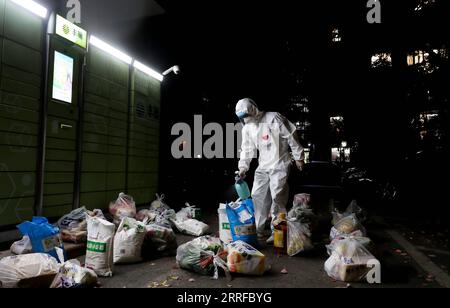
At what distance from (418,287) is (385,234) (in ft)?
9.24

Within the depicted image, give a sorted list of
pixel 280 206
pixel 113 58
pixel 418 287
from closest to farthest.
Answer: pixel 418 287, pixel 280 206, pixel 113 58

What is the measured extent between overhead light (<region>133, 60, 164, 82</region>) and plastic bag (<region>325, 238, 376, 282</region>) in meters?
5.82

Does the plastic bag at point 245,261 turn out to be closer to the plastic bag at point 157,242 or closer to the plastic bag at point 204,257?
the plastic bag at point 204,257

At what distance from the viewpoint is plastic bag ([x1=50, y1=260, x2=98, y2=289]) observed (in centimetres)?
265

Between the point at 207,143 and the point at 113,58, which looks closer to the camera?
the point at 113,58

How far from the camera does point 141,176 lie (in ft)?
24.9

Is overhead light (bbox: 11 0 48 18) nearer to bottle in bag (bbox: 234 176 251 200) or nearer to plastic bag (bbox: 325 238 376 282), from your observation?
bottle in bag (bbox: 234 176 251 200)

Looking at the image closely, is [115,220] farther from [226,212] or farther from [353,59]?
[353,59]

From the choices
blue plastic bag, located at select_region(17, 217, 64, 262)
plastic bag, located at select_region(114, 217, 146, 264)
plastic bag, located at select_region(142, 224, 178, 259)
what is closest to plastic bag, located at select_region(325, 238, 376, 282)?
plastic bag, located at select_region(142, 224, 178, 259)

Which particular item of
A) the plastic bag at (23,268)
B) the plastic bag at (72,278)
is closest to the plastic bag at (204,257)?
the plastic bag at (72,278)

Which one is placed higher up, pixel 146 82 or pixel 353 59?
pixel 353 59

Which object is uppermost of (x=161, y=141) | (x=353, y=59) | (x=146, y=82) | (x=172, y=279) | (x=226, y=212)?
(x=353, y=59)
